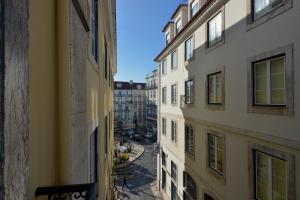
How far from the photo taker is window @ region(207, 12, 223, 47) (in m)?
10.0

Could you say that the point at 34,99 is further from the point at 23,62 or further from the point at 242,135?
the point at 242,135

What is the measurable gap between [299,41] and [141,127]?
61.0 meters

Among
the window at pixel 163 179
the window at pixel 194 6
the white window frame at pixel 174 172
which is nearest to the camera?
the window at pixel 194 6

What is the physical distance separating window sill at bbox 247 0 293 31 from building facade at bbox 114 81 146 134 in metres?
57.9

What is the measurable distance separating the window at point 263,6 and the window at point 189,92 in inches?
239

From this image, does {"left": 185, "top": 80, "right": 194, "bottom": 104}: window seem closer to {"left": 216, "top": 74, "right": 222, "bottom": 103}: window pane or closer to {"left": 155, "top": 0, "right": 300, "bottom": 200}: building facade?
{"left": 155, "top": 0, "right": 300, "bottom": 200}: building facade

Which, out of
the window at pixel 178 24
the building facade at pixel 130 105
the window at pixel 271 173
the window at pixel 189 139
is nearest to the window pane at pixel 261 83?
the window at pixel 271 173

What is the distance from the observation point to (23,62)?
1532mm

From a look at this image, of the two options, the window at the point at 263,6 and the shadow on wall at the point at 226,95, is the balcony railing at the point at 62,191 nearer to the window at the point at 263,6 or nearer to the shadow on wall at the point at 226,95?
the shadow on wall at the point at 226,95

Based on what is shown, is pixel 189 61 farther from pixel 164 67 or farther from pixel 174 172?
pixel 174 172

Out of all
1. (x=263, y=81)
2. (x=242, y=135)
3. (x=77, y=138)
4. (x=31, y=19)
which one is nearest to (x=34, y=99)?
(x=31, y=19)

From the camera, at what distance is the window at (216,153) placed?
32.6 ft

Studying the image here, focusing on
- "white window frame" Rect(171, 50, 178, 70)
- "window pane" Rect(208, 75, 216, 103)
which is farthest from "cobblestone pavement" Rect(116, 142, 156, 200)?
"white window frame" Rect(171, 50, 178, 70)

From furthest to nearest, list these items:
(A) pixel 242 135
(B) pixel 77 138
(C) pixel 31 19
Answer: (A) pixel 242 135, (B) pixel 77 138, (C) pixel 31 19
